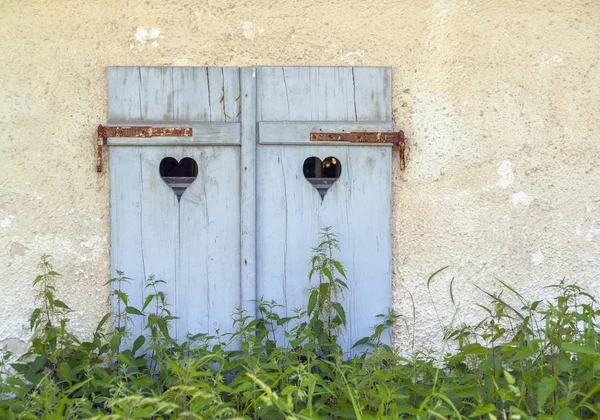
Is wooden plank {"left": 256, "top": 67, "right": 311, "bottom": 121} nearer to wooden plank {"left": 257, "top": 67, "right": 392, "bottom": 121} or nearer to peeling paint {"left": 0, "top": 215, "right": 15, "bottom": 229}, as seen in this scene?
wooden plank {"left": 257, "top": 67, "right": 392, "bottom": 121}

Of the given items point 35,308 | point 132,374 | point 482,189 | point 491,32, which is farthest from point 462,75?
point 35,308

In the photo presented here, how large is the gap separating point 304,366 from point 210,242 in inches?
37.4

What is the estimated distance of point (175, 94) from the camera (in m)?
2.98

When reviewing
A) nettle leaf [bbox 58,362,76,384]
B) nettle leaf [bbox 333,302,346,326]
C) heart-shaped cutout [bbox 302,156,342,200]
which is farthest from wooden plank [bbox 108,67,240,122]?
nettle leaf [bbox 58,362,76,384]

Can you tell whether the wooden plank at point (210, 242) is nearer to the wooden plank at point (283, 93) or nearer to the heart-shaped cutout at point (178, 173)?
the heart-shaped cutout at point (178, 173)

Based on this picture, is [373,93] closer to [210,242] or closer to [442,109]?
[442,109]

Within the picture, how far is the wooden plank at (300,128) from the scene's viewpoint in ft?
9.73

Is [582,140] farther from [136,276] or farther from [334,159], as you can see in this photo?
[136,276]

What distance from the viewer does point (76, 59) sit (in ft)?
9.71

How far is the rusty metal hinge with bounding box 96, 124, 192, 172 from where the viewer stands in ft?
9.60

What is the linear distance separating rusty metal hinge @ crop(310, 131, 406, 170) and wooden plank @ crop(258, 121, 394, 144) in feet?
0.07

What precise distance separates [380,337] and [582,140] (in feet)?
4.38

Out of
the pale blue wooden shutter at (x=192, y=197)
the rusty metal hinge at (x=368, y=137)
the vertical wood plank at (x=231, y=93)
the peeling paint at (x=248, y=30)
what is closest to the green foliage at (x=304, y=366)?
the pale blue wooden shutter at (x=192, y=197)

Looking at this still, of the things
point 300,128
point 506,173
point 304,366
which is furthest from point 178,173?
point 506,173
